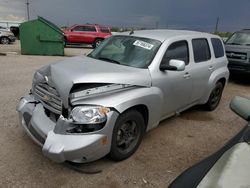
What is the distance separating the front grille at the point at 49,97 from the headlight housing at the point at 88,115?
280 mm

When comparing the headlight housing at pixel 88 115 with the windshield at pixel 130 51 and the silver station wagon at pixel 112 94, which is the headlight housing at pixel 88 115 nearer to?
the silver station wagon at pixel 112 94

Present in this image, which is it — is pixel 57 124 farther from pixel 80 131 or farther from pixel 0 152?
pixel 0 152

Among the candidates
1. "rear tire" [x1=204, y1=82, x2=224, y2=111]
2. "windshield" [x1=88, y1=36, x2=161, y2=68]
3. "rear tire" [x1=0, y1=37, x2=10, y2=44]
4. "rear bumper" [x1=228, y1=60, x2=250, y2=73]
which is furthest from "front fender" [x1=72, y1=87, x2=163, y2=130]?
"rear tire" [x1=0, y1=37, x2=10, y2=44]

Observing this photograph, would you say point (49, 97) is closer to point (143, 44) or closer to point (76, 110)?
point (76, 110)

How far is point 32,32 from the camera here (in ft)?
44.4

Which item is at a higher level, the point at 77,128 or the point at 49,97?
the point at 49,97

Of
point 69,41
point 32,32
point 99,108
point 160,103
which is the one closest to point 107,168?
point 99,108

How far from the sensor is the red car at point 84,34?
19.5m

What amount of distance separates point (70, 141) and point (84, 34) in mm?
17480

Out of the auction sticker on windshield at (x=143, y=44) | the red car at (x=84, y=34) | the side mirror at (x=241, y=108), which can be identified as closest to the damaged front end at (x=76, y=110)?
the auction sticker on windshield at (x=143, y=44)

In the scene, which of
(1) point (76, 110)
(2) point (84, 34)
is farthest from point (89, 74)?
(2) point (84, 34)

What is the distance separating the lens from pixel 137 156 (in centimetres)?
371

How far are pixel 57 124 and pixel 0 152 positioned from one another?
3.94ft

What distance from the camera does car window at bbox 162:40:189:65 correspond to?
4.13 metres
